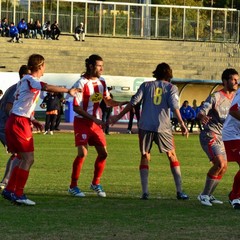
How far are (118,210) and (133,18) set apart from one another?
5482cm

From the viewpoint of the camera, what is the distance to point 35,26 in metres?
61.4

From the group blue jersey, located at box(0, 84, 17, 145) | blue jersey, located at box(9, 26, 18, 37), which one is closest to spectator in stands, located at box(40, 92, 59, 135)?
blue jersey, located at box(9, 26, 18, 37)

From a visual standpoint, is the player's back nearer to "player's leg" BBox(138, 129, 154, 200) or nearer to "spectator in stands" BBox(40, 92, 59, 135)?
"player's leg" BBox(138, 129, 154, 200)

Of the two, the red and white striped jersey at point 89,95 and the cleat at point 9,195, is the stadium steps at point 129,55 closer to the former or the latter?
the red and white striped jersey at point 89,95

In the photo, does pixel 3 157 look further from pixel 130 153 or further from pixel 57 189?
pixel 57 189

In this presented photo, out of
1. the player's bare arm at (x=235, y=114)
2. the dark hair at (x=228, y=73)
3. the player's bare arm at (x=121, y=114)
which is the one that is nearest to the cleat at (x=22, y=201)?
the player's bare arm at (x=121, y=114)

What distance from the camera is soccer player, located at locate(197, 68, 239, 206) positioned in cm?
1411

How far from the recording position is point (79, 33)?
62719mm

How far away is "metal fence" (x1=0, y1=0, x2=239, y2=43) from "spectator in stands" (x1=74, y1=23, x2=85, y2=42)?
63.9 inches

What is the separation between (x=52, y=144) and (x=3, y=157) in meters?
6.97

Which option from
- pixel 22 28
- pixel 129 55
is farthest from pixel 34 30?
pixel 129 55

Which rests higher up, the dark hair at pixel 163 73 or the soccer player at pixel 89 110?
the dark hair at pixel 163 73

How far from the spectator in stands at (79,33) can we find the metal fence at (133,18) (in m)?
1.62

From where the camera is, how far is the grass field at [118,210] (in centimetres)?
1091
